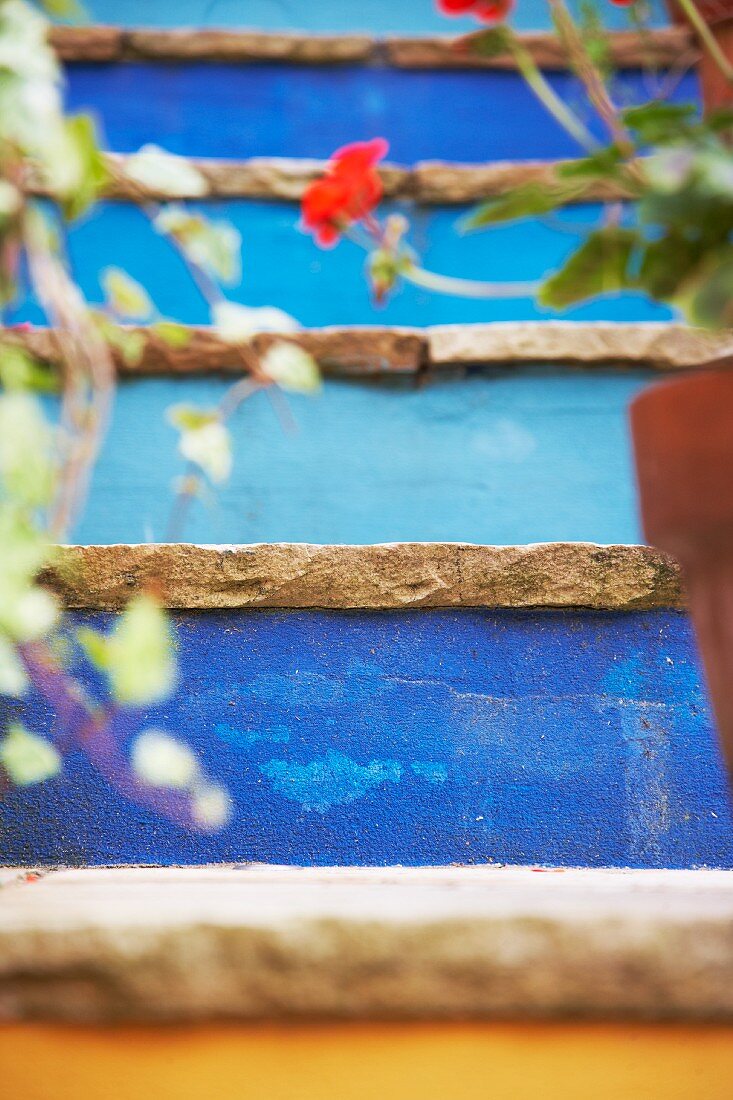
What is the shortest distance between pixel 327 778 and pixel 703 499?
1.88 ft

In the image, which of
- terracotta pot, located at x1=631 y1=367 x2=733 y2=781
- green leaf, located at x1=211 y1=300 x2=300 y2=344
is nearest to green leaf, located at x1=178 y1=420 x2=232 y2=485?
green leaf, located at x1=211 y1=300 x2=300 y2=344

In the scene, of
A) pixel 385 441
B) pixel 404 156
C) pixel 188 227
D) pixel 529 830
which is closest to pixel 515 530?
pixel 385 441

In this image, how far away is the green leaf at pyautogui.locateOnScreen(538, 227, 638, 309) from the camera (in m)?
0.76

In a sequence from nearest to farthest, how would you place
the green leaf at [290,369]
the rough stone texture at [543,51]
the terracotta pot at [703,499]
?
1. the terracotta pot at [703,499]
2. the green leaf at [290,369]
3. the rough stone texture at [543,51]

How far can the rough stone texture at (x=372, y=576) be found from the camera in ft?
3.59

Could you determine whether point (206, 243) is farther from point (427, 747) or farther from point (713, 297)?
point (427, 747)

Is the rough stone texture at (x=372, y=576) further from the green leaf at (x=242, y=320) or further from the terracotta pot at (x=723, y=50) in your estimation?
the terracotta pot at (x=723, y=50)

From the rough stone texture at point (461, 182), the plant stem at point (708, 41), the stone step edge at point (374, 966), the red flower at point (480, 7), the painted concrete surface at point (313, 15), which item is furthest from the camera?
the painted concrete surface at point (313, 15)

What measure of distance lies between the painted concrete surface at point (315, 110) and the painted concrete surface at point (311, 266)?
28cm

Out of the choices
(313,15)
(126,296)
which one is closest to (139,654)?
(126,296)

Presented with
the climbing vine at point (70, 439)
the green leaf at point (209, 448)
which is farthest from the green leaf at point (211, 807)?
the green leaf at point (209, 448)

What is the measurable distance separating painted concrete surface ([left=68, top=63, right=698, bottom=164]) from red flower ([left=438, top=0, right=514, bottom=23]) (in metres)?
1.15

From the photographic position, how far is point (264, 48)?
6.56ft

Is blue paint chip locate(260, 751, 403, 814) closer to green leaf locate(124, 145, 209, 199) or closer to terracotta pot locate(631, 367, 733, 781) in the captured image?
terracotta pot locate(631, 367, 733, 781)
